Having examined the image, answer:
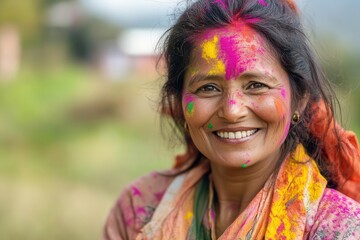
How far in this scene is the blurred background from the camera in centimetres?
584

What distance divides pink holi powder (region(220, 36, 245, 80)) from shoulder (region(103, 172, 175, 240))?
64 cm

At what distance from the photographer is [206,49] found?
Answer: 235cm

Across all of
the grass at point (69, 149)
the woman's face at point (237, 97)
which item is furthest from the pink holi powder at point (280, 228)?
the grass at point (69, 149)

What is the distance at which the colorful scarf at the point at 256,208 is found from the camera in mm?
2252

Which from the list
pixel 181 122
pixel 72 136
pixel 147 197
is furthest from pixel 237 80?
pixel 72 136

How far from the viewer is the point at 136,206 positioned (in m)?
2.69

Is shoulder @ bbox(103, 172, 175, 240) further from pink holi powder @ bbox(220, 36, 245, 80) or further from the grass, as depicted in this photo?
pink holi powder @ bbox(220, 36, 245, 80)

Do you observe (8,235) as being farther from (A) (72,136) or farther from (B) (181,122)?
(A) (72,136)

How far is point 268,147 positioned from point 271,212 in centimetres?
22

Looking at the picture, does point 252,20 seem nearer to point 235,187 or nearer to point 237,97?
point 237,97

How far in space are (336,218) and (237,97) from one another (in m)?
0.51

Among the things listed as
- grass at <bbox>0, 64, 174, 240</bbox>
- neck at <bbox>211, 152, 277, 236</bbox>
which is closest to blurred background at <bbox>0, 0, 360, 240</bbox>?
grass at <bbox>0, 64, 174, 240</bbox>

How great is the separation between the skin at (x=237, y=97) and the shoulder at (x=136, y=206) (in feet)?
1.26

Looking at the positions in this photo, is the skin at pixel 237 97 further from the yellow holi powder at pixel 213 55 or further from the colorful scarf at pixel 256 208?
the colorful scarf at pixel 256 208
